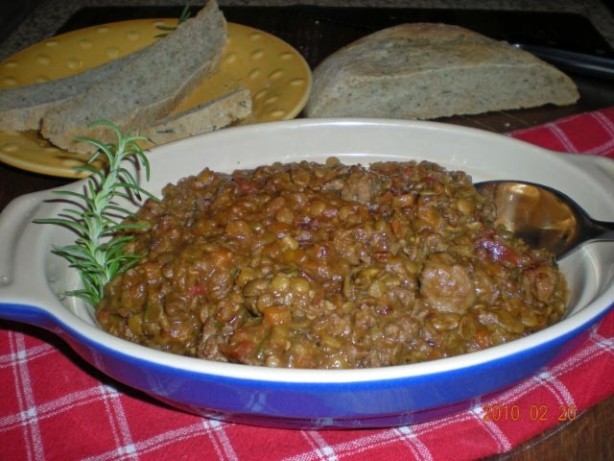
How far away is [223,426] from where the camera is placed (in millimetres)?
2029

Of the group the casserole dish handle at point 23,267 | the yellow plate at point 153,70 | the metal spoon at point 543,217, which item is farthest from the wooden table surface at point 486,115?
the casserole dish handle at point 23,267

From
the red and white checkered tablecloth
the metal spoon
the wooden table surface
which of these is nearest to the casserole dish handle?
the red and white checkered tablecloth

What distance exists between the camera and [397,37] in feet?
13.2

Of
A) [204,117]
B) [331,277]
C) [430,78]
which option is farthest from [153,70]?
[331,277]

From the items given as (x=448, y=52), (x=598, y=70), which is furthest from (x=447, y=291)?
(x=598, y=70)

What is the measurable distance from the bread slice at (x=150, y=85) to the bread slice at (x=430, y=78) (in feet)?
2.29

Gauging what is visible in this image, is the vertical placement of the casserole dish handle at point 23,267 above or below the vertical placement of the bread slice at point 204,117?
above

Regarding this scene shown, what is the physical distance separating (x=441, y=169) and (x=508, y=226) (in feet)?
1.14

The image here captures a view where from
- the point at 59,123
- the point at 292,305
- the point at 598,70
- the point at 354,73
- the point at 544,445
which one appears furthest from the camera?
the point at 598,70

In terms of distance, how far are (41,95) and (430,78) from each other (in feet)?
7.50

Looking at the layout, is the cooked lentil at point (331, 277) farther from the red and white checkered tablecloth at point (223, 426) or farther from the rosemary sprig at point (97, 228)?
the red and white checkered tablecloth at point (223, 426)

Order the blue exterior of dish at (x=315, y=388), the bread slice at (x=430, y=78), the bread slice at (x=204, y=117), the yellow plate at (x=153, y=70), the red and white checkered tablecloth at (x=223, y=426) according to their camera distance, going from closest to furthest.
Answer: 1. the blue exterior of dish at (x=315, y=388)
2. the red and white checkered tablecloth at (x=223, y=426)
3. the yellow plate at (x=153, y=70)
4. the bread slice at (x=204, y=117)
5. the bread slice at (x=430, y=78)

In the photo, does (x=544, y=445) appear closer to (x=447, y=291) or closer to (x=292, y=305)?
(x=447, y=291)

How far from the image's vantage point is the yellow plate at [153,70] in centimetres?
330
